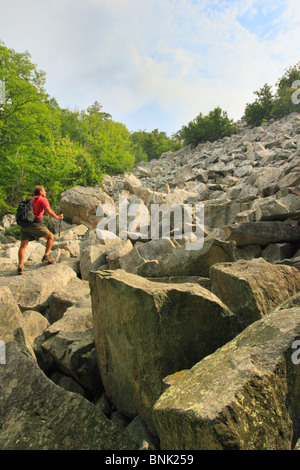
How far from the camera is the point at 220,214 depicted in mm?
11625

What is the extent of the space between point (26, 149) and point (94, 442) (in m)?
19.9

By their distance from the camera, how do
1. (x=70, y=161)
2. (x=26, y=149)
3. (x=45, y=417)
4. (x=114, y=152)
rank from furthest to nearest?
(x=114, y=152) → (x=70, y=161) → (x=26, y=149) → (x=45, y=417)

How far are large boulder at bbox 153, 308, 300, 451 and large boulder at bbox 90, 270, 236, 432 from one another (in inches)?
23.2

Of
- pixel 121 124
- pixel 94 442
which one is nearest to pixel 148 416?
pixel 94 442

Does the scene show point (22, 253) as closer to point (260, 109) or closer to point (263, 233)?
point (263, 233)

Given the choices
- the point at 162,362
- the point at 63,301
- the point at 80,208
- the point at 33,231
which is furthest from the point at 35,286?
the point at 80,208

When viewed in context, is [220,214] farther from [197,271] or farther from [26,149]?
[26,149]

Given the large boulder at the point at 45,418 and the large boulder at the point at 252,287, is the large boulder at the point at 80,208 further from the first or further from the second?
the large boulder at the point at 45,418

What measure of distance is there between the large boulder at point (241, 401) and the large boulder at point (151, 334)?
590 millimetres

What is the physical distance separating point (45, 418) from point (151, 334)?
1390mm

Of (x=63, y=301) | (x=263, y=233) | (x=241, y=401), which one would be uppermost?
(x=263, y=233)

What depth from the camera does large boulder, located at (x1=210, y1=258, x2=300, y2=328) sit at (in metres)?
3.44

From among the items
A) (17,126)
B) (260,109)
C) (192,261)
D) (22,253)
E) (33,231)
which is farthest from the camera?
(260,109)

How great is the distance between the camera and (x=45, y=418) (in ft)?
8.87
